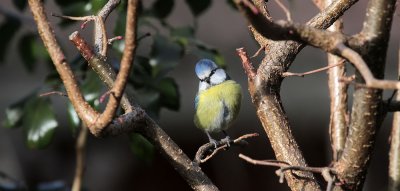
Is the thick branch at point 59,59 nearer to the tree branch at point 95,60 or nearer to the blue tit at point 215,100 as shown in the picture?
the tree branch at point 95,60

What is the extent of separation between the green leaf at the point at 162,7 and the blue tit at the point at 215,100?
0.24 meters

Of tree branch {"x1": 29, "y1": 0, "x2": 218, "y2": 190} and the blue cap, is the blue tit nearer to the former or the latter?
the blue cap

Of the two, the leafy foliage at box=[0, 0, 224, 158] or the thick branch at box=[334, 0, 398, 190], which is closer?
the thick branch at box=[334, 0, 398, 190]

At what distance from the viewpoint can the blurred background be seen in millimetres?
3236

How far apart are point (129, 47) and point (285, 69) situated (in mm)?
415

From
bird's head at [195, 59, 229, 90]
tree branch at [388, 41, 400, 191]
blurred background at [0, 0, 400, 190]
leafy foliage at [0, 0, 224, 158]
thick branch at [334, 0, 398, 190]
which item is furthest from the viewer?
blurred background at [0, 0, 400, 190]

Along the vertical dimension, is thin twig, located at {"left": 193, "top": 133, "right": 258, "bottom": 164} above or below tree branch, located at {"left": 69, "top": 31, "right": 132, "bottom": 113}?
below

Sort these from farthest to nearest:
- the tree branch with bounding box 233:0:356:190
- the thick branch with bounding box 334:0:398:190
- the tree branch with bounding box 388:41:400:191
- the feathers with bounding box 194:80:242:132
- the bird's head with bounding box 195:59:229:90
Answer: the bird's head with bounding box 195:59:229:90 < the feathers with bounding box 194:80:242:132 < the tree branch with bounding box 388:41:400:191 < the tree branch with bounding box 233:0:356:190 < the thick branch with bounding box 334:0:398:190

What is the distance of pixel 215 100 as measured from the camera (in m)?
2.08

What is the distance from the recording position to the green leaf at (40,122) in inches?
71.7

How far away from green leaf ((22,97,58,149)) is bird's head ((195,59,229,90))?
1.64ft

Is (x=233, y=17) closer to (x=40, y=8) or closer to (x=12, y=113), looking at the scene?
(x=12, y=113)

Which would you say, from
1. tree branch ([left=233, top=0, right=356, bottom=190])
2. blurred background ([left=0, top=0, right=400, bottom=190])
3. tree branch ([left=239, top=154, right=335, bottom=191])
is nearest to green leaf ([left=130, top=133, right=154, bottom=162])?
tree branch ([left=233, top=0, right=356, bottom=190])

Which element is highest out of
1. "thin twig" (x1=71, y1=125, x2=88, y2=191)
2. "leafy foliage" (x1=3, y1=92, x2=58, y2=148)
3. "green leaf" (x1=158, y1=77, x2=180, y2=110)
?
"green leaf" (x1=158, y1=77, x2=180, y2=110)
